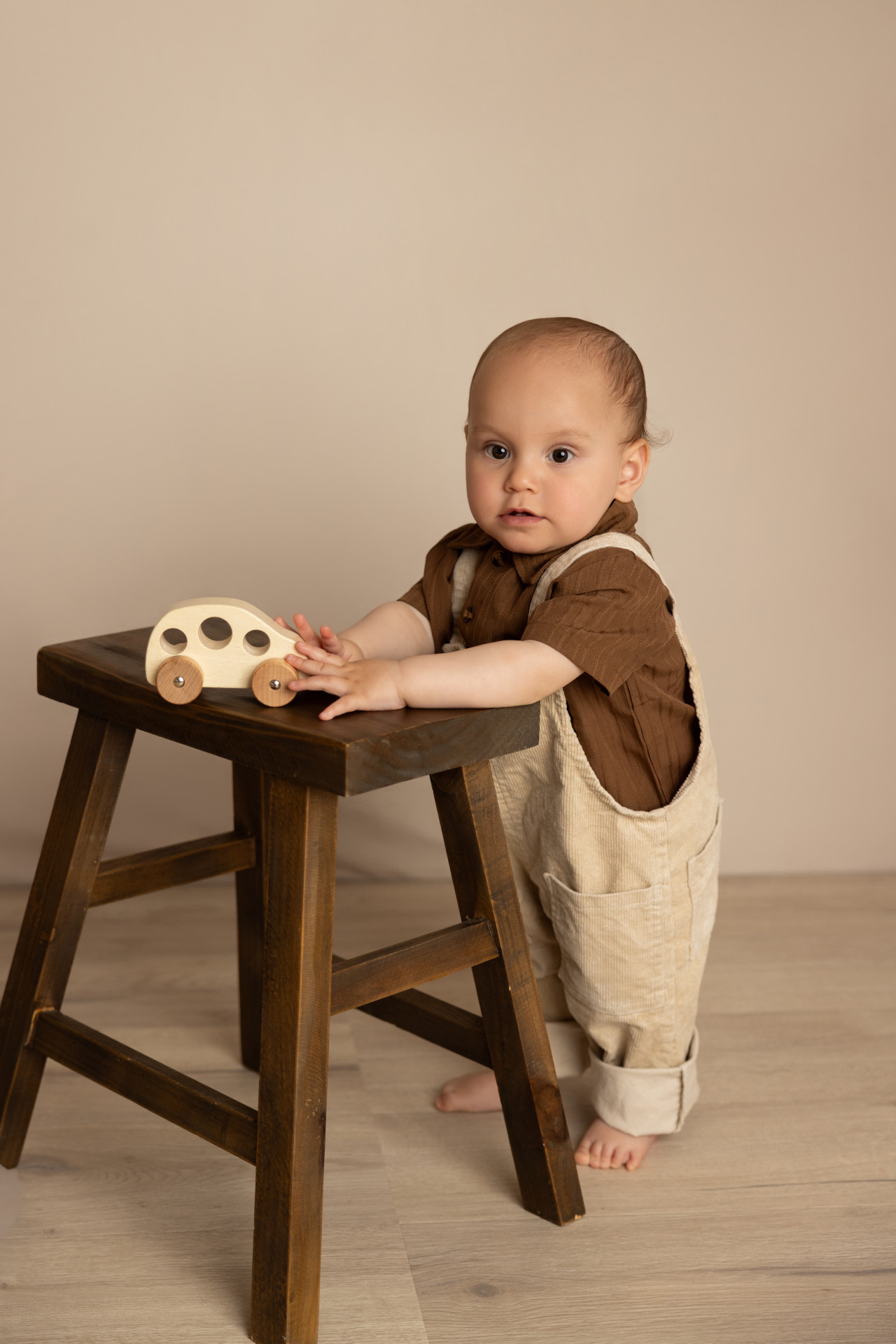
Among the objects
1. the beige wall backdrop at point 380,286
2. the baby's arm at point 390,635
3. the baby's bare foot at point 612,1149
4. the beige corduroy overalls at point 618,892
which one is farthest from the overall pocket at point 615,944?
the beige wall backdrop at point 380,286

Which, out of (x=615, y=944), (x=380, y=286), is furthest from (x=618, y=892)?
(x=380, y=286)

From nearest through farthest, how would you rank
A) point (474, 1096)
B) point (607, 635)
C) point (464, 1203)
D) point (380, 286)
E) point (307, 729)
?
1. point (307, 729)
2. point (607, 635)
3. point (464, 1203)
4. point (474, 1096)
5. point (380, 286)

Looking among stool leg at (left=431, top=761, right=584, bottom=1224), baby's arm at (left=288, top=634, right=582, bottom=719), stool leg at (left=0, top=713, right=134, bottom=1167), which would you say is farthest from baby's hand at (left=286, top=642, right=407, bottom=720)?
stool leg at (left=0, top=713, right=134, bottom=1167)

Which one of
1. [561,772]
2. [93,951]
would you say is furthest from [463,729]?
[93,951]

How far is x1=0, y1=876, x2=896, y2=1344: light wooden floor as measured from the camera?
0.94m

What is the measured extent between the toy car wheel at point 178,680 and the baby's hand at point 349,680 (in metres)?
0.07

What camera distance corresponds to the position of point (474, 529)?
3.76 ft

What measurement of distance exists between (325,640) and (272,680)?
0.31 feet

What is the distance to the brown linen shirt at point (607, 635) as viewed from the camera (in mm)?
978

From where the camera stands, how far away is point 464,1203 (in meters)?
1.08

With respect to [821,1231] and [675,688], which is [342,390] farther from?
[821,1231]

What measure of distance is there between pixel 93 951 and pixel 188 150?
954 millimetres

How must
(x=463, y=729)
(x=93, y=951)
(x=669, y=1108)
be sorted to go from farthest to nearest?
(x=93, y=951), (x=669, y=1108), (x=463, y=729)

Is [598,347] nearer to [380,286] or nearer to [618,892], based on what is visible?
[618,892]
